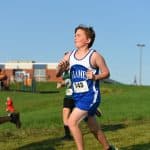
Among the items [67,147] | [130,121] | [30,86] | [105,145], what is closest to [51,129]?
[130,121]

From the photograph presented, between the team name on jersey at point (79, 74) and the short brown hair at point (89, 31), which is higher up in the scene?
the short brown hair at point (89, 31)

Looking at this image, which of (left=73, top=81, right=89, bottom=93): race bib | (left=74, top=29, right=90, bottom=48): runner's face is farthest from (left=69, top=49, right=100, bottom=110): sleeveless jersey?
(left=74, top=29, right=90, bottom=48): runner's face

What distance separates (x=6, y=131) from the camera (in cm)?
1442

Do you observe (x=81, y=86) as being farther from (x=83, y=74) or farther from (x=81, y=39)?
(x=81, y=39)

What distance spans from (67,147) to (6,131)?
12.7 feet

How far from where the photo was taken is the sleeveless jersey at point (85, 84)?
8.80 meters

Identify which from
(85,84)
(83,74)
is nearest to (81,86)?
(85,84)

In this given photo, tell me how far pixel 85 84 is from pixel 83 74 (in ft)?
0.48

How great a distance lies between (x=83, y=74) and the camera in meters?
8.80

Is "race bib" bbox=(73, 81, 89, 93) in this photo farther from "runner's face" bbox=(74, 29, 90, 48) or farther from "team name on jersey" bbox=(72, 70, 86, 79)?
"runner's face" bbox=(74, 29, 90, 48)

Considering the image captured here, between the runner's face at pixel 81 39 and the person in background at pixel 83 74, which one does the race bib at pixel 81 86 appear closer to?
the person in background at pixel 83 74

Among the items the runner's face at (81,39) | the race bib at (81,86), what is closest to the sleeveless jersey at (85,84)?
the race bib at (81,86)

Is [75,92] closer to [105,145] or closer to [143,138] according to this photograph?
[105,145]

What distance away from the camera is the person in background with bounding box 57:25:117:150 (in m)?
8.77
